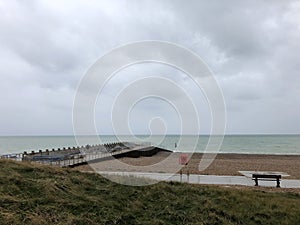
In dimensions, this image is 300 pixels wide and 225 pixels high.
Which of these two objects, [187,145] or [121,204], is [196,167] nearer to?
[121,204]

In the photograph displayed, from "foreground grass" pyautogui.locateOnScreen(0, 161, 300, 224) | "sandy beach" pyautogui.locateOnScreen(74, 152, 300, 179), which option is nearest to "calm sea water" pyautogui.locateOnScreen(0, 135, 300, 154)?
"sandy beach" pyautogui.locateOnScreen(74, 152, 300, 179)

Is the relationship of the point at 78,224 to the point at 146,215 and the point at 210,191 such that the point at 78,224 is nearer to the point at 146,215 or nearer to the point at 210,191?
the point at 146,215

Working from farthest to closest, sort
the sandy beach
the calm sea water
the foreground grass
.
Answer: the calm sea water, the sandy beach, the foreground grass

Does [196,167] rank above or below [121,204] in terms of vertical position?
below

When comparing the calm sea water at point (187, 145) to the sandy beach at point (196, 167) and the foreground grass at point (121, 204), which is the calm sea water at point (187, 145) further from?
the foreground grass at point (121, 204)

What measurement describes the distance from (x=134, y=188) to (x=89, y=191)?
3.64 feet

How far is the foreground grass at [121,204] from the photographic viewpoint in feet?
17.0

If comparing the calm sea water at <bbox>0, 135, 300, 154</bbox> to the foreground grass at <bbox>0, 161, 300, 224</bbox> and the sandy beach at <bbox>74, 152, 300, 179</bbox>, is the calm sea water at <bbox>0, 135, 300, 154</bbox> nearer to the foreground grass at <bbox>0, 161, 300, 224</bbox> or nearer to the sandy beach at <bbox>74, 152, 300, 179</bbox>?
the sandy beach at <bbox>74, 152, 300, 179</bbox>

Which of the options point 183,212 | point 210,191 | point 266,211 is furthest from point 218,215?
point 210,191

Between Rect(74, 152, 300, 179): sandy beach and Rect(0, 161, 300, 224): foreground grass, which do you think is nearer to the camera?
Rect(0, 161, 300, 224): foreground grass

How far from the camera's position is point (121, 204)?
6.08m

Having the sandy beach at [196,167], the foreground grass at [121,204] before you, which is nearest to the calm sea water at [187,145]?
the sandy beach at [196,167]

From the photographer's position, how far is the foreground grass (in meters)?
5.20

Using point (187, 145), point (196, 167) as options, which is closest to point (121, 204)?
point (196, 167)
